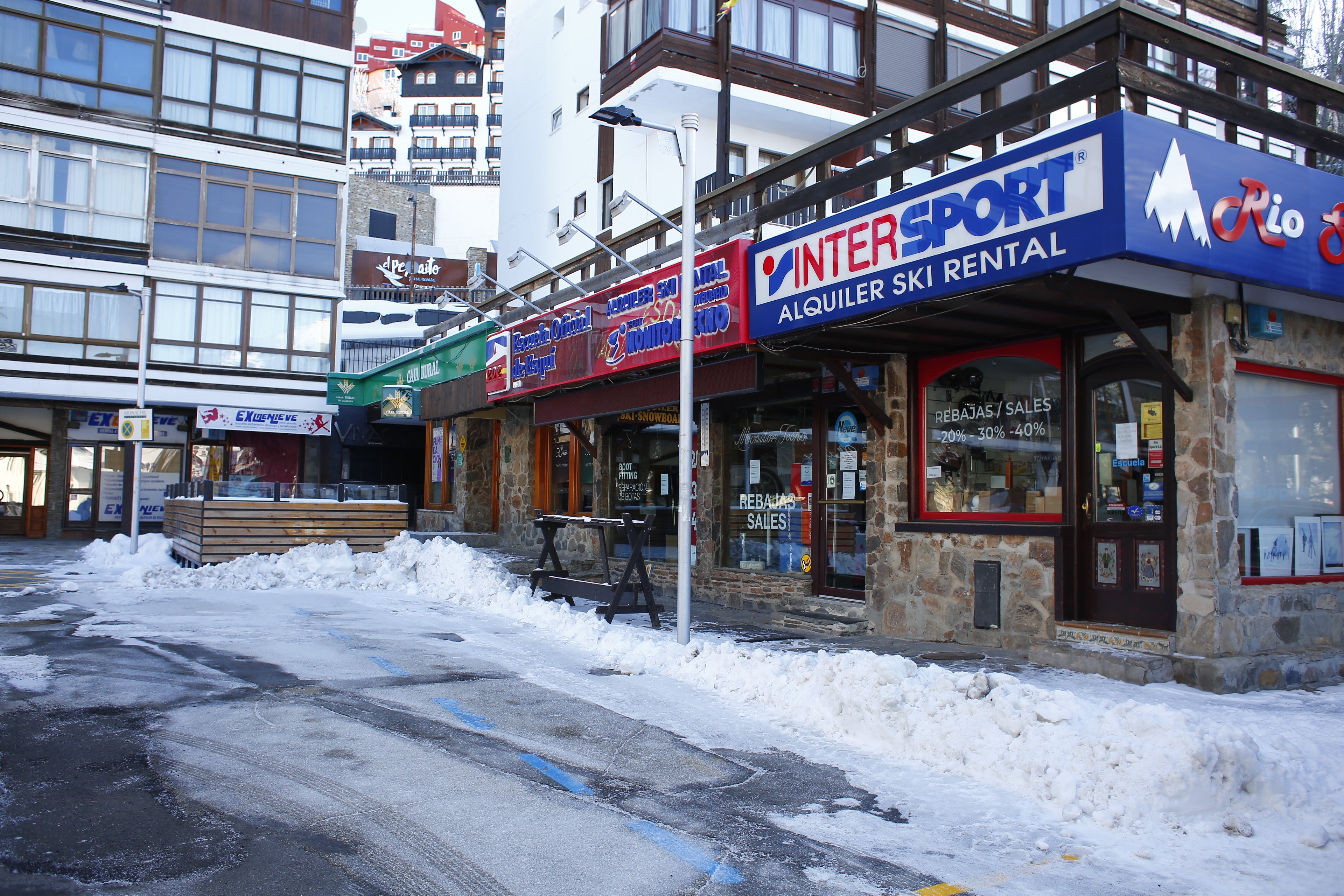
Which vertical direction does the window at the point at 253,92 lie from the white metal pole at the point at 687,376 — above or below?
above

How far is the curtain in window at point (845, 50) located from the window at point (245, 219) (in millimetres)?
14660

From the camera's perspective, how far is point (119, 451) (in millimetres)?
26703

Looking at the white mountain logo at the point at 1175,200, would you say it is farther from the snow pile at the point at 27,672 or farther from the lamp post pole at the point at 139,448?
the lamp post pole at the point at 139,448

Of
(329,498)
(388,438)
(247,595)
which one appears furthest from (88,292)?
(247,595)

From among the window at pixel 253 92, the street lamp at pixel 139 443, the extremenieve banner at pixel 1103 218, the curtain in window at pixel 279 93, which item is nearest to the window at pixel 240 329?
the street lamp at pixel 139 443

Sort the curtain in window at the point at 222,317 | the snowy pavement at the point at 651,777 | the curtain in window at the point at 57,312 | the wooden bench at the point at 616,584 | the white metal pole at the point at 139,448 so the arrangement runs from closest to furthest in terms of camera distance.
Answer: the snowy pavement at the point at 651,777 < the wooden bench at the point at 616,584 < the white metal pole at the point at 139,448 < the curtain in window at the point at 57,312 < the curtain in window at the point at 222,317

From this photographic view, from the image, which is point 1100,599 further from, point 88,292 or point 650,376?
point 88,292

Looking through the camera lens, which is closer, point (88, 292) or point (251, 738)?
point (251, 738)

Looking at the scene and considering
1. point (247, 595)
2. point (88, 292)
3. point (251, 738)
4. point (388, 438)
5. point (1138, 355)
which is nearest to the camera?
point (251, 738)

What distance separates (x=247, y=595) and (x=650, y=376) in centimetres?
675

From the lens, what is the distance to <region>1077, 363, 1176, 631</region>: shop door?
343 inches

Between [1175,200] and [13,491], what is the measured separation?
2947 centimetres

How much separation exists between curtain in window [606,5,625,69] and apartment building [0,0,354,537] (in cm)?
953

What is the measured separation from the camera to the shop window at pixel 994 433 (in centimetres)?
978
